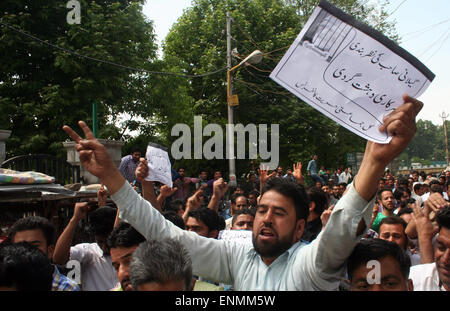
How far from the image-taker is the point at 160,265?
162 cm

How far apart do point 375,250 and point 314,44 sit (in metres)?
1.01

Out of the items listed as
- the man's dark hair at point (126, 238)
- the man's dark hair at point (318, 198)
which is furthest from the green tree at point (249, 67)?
the man's dark hair at point (126, 238)

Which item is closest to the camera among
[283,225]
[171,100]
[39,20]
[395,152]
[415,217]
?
[395,152]

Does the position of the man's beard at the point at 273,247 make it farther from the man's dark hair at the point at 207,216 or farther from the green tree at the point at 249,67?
the green tree at the point at 249,67

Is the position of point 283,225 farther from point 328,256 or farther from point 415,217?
point 415,217

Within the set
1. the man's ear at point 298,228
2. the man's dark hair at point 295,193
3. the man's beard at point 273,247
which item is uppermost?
the man's dark hair at point 295,193

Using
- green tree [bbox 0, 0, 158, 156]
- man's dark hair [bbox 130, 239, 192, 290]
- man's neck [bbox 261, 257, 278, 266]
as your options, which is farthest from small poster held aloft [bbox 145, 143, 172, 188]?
green tree [bbox 0, 0, 158, 156]

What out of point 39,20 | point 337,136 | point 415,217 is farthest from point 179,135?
point 415,217

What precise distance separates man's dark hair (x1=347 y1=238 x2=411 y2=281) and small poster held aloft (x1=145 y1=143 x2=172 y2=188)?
1744mm

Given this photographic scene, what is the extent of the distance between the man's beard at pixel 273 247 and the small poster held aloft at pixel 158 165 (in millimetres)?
1505

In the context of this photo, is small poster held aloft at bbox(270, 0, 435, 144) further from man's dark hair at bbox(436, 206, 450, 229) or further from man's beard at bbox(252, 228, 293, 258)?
man's dark hair at bbox(436, 206, 450, 229)

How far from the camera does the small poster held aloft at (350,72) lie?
1811 millimetres

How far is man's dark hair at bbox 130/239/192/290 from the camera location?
1607 mm

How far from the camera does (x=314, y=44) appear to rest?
1893mm
